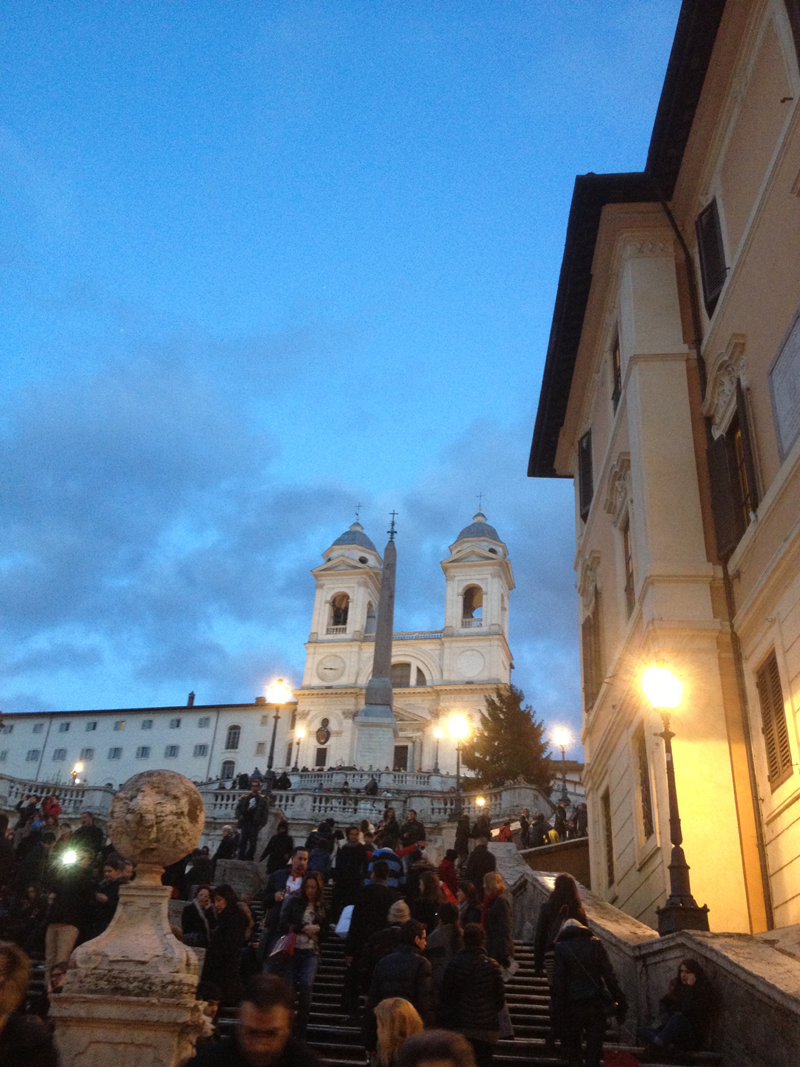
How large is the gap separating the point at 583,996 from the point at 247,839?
13223 millimetres

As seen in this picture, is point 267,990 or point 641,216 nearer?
point 267,990

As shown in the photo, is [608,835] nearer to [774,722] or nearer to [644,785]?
[644,785]

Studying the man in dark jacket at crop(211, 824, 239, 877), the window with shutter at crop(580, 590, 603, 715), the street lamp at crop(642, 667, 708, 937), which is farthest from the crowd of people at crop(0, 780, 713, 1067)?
the window with shutter at crop(580, 590, 603, 715)

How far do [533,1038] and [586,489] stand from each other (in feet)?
47.9

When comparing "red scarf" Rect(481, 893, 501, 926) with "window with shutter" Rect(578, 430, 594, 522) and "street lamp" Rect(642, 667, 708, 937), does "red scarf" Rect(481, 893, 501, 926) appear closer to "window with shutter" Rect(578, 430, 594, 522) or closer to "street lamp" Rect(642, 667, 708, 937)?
"street lamp" Rect(642, 667, 708, 937)

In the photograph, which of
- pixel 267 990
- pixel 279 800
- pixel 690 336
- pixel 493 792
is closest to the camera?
pixel 267 990

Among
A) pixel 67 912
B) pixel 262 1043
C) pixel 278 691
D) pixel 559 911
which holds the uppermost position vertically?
pixel 278 691

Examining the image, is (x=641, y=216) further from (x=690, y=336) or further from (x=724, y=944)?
(x=724, y=944)

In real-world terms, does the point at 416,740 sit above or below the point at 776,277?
above

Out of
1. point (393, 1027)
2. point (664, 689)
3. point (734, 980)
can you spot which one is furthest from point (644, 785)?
point (393, 1027)

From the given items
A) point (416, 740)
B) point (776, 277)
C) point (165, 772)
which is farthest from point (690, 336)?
point (416, 740)

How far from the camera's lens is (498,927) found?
9922 mm

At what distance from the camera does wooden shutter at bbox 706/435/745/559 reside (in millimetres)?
13648

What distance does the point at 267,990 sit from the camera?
4.05 meters
